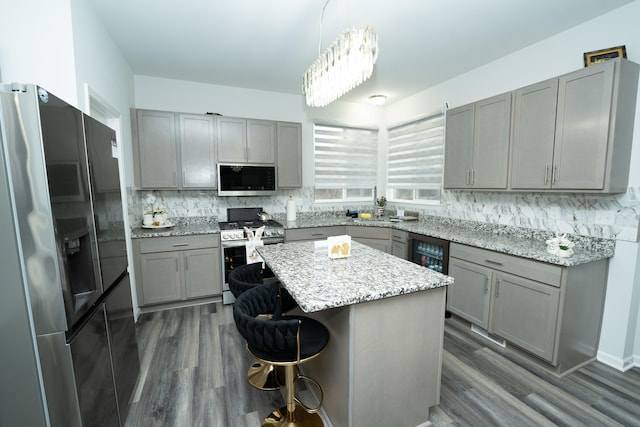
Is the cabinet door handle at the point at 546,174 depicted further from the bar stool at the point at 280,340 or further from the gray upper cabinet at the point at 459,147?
the bar stool at the point at 280,340

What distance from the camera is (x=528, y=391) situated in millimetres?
1902

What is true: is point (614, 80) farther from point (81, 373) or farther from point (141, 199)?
point (141, 199)

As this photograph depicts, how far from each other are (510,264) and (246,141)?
319cm

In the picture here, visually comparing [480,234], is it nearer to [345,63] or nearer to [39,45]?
[345,63]

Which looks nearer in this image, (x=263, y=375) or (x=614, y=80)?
(x=614, y=80)

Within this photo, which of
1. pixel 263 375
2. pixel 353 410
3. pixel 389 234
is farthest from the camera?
pixel 389 234

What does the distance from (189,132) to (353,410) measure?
3299 mm

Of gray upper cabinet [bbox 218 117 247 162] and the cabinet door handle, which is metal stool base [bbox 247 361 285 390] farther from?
the cabinet door handle

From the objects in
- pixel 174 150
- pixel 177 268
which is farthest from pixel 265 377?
pixel 174 150

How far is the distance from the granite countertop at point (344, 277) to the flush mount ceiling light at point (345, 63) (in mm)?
1149

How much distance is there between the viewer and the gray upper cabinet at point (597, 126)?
191cm

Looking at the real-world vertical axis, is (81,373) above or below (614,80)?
below

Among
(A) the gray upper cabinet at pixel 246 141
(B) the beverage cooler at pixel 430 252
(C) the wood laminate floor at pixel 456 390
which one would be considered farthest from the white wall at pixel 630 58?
(A) the gray upper cabinet at pixel 246 141

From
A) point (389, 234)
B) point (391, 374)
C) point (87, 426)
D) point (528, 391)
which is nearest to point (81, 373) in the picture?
point (87, 426)
